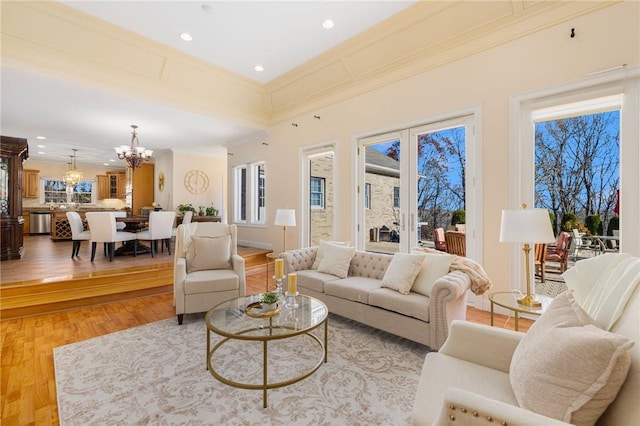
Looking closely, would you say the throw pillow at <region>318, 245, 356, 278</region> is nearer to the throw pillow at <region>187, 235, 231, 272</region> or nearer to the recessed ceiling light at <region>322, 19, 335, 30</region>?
the throw pillow at <region>187, 235, 231, 272</region>

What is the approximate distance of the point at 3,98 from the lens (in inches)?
176

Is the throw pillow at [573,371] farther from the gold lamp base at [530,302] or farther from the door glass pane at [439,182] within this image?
the door glass pane at [439,182]

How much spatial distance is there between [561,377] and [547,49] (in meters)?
3.49

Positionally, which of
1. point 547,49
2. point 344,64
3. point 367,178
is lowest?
point 367,178

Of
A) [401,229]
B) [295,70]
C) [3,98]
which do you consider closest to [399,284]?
[401,229]

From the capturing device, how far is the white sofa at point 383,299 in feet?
8.04

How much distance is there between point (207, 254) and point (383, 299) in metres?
2.24

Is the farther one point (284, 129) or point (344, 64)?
point (284, 129)

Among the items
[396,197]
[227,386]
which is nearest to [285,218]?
[396,197]

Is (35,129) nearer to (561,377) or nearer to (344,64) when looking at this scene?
(344,64)

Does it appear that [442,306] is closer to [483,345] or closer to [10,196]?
[483,345]

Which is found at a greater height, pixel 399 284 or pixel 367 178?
pixel 367 178

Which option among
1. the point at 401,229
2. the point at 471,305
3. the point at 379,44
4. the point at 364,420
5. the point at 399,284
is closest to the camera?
the point at 364,420

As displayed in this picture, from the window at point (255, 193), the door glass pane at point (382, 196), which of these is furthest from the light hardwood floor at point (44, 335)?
the window at point (255, 193)
